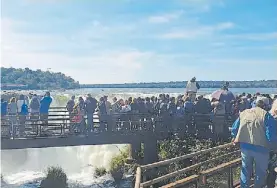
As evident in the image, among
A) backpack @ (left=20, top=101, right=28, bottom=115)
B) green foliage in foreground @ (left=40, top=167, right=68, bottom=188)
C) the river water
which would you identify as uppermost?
backpack @ (left=20, top=101, right=28, bottom=115)

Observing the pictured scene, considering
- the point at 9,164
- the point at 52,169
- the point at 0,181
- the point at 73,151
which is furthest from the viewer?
the point at 73,151

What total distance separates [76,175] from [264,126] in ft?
50.5

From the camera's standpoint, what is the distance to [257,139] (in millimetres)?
7496

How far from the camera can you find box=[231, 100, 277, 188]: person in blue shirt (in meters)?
7.48

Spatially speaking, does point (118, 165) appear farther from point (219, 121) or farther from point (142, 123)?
point (219, 121)

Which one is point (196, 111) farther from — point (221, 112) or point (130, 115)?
point (130, 115)

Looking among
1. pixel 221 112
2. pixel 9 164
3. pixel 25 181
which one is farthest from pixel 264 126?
pixel 9 164

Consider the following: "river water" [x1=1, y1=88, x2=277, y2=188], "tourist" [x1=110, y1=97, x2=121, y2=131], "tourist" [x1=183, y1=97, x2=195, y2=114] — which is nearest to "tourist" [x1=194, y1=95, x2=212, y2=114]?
"tourist" [x1=183, y1=97, x2=195, y2=114]

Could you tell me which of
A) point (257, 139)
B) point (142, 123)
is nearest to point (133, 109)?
point (142, 123)

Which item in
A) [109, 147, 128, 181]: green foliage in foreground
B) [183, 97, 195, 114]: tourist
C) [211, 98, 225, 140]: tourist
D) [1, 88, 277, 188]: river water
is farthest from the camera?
[1, 88, 277, 188]: river water

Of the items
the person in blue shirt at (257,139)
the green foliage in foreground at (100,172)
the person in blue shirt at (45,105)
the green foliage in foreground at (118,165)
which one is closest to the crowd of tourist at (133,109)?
the person in blue shirt at (45,105)

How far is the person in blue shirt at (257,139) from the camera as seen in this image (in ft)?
24.6

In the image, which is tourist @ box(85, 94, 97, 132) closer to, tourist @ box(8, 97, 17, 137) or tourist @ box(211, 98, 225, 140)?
tourist @ box(8, 97, 17, 137)

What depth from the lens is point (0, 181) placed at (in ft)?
65.7
